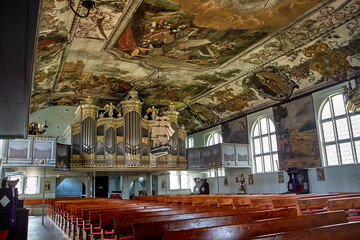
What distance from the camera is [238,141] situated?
21734 millimetres

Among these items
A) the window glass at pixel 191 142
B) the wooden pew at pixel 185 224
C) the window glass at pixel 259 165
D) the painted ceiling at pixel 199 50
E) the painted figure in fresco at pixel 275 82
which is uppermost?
the painted ceiling at pixel 199 50

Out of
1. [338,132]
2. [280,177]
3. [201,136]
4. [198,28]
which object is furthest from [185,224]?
[201,136]

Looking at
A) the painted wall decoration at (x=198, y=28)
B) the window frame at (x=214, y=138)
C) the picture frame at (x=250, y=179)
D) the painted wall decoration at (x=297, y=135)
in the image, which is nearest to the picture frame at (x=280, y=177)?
the painted wall decoration at (x=297, y=135)

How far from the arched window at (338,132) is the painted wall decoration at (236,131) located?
599cm

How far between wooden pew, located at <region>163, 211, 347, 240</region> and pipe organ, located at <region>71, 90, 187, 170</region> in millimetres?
15653

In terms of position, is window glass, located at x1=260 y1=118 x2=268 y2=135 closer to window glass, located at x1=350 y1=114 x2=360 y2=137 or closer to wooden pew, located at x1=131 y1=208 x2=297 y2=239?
window glass, located at x1=350 y1=114 x2=360 y2=137

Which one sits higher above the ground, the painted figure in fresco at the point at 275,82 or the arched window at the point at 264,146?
the painted figure in fresco at the point at 275,82

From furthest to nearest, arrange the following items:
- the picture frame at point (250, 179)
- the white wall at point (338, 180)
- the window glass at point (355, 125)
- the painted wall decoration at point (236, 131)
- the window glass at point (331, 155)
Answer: the painted wall decoration at point (236, 131) → the picture frame at point (250, 179) → the window glass at point (331, 155) → the window glass at point (355, 125) → the white wall at point (338, 180)

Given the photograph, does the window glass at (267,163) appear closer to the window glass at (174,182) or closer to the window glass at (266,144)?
the window glass at (266,144)

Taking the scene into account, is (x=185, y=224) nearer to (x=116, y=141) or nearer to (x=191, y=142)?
(x=116, y=141)

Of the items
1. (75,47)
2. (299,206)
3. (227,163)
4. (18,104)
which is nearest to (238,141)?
(227,163)

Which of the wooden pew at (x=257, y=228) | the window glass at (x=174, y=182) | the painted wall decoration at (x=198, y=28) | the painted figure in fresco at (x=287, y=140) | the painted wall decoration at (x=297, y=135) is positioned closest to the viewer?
the wooden pew at (x=257, y=228)

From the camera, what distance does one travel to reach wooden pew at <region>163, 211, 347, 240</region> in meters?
3.03

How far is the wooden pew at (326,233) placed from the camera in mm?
2760
